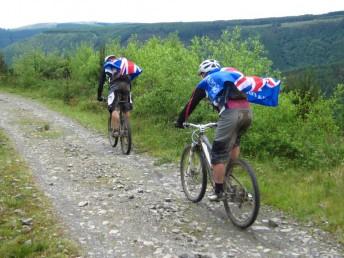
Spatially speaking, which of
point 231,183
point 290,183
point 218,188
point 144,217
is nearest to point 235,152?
point 231,183

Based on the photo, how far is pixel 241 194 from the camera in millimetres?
6844

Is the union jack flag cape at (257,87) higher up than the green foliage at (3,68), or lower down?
higher up

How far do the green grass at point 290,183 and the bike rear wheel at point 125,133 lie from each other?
68cm

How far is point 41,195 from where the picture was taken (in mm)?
8727

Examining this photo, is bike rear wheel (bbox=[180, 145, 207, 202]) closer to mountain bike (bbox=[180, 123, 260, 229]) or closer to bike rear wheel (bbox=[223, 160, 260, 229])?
mountain bike (bbox=[180, 123, 260, 229])

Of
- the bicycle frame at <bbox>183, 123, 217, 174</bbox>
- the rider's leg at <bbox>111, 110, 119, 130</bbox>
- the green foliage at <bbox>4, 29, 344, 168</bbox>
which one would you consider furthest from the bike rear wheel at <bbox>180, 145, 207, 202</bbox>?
the rider's leg at <bbox>111, 110, 119, 130</bbox>

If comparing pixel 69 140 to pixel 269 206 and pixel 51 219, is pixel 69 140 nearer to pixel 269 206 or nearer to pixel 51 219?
pixel 51 219

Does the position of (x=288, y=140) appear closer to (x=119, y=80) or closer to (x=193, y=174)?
(x=193, y=174)

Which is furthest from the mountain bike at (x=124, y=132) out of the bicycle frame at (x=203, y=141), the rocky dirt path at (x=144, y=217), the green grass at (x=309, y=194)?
the bicycle frame at (x=203, y=141)

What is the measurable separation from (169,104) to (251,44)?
3855 mm

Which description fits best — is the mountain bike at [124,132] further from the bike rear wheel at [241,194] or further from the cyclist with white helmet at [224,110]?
the bike rear wheel at [241,194]

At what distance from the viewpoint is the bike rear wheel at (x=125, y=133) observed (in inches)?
489

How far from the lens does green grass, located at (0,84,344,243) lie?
7.48 metres

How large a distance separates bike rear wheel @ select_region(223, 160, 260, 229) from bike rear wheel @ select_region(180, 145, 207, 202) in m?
0.83
